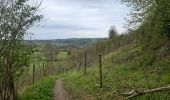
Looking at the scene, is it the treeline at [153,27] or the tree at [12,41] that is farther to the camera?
the treeline at [153,27]

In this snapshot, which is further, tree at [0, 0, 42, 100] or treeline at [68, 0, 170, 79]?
treeline at [68, 0, 170, 79]

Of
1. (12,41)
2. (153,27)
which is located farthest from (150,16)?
(12,41)

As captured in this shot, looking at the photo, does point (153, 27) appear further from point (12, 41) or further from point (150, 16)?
point (12, 41)

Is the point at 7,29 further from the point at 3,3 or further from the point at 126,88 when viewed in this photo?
the point at 126,88

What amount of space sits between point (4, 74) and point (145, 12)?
37.6 ft

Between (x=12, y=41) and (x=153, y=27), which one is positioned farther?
(x=153, y=27)

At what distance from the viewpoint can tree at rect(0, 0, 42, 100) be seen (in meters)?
17.0

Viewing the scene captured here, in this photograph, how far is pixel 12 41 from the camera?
56.6ft

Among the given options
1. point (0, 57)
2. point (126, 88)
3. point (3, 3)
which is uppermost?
point (3, 3)

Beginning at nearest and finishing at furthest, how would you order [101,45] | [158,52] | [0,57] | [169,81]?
[0,57]
[169,81]
[158,52]
[101,45]

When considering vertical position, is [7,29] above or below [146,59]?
above

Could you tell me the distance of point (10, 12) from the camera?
17406 mm

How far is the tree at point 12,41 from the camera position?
55.6ft

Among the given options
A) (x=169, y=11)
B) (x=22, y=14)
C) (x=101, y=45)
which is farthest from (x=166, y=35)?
(x=101, y=45)
